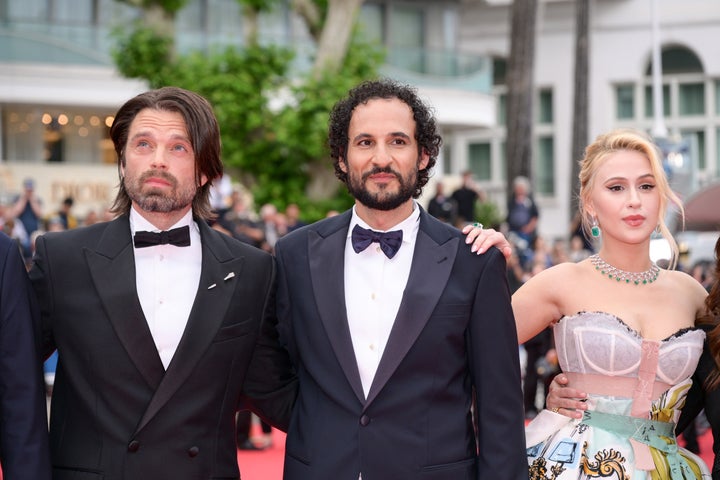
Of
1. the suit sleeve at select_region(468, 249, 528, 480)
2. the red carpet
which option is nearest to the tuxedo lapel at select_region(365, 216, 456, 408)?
the suit sleeve at select_region(468, 249, 528, 480)

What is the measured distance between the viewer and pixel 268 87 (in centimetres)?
1570

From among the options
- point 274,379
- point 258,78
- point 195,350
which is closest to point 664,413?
point 274,379

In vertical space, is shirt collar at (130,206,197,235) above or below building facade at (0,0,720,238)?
below

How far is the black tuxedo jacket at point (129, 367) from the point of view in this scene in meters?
3.70

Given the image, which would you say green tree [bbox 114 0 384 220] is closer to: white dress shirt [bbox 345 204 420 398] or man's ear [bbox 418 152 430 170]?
man's ear [bbox 418 152 430 170]

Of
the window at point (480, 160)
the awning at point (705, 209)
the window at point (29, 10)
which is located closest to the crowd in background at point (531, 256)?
the awning at point (705, 209)

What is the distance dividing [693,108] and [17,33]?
18864mm

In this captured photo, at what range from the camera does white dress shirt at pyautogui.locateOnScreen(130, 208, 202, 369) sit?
3.82 metres

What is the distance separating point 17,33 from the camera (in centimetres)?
2417

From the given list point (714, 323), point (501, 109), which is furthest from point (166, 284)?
point (501, 109)

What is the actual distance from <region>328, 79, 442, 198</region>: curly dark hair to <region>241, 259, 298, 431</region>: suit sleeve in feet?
1.72

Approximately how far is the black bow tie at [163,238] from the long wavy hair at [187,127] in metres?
0.23

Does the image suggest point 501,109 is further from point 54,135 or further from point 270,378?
point 270,378

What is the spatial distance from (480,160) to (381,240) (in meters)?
31.1
